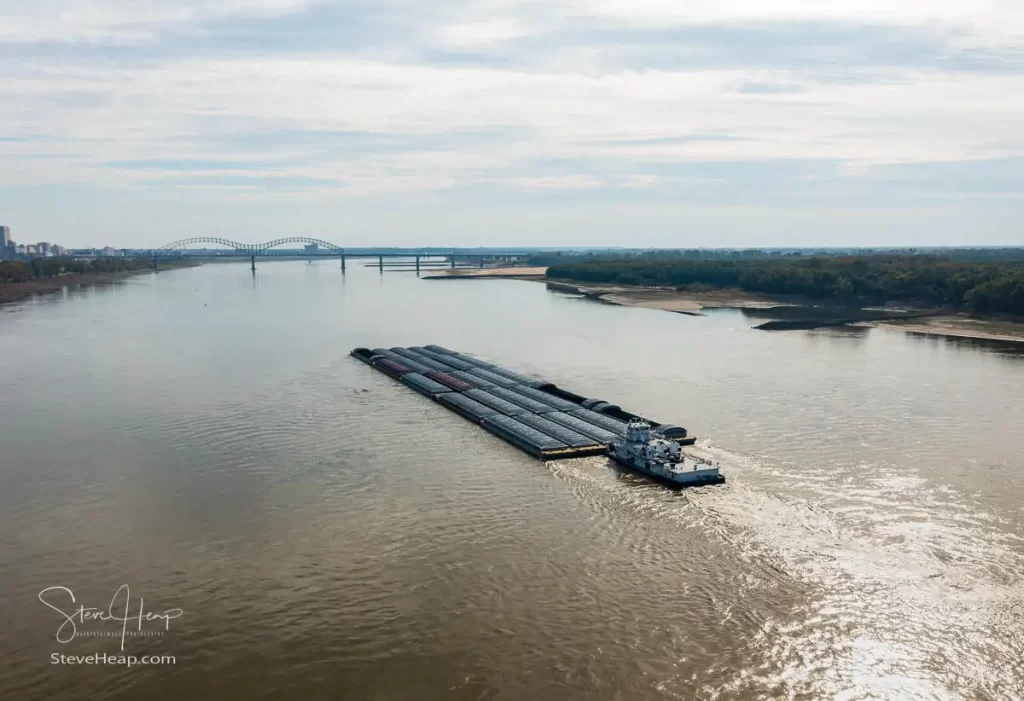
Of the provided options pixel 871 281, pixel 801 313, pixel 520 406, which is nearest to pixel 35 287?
pixel 801 313

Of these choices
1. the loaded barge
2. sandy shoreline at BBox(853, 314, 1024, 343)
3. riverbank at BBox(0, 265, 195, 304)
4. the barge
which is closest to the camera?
the loaded barge

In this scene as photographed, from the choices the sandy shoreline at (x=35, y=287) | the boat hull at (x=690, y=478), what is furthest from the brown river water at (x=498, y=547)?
the sandy shoreline at (x=35, y=287)

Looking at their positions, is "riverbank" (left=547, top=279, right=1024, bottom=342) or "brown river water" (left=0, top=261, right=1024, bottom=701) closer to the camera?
"brown river water" (left=0, top=261, right=1024, bottom=701)

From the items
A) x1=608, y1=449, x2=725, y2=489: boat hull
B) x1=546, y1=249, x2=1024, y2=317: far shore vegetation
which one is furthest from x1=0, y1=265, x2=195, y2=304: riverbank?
x1=608, y1=449, x2=725, y2=489: boat hull

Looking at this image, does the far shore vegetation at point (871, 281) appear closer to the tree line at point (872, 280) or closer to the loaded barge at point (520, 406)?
the tree line at point (872, 280)

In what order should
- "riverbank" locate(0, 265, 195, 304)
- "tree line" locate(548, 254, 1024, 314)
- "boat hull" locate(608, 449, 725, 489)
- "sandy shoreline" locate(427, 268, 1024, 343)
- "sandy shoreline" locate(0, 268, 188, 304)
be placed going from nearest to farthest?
"boat hull" locate(608, 449, 725, 489), "sandy shoreline" locate(427, 268, 1024, 343), "tree line" locate(548, 254, 1024, 314), "sandy shoreline" locate(0, 268, 188, 304), "riverbank" locate(0, 265, 195, 304)

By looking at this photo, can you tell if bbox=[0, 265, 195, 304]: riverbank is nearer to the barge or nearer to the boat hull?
the barge
